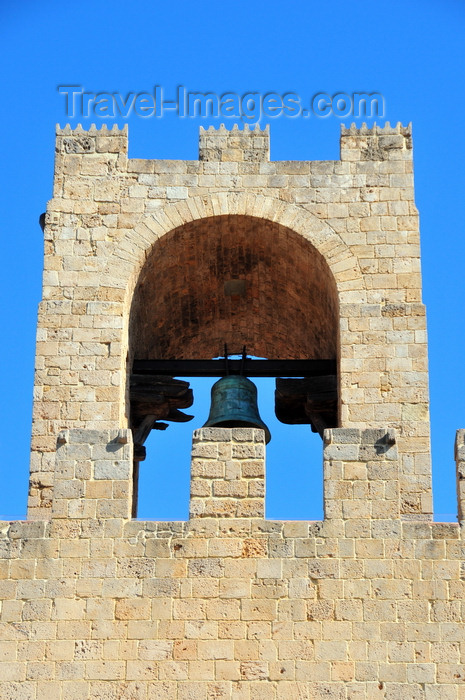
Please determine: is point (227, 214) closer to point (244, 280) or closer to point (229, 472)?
point (244, 280)

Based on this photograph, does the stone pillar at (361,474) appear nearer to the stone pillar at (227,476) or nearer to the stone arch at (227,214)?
the stone pillar at (227,476)

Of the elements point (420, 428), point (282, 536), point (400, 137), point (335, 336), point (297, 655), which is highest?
point (400, 137)

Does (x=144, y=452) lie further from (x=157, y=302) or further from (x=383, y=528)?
(x=383, y=528)

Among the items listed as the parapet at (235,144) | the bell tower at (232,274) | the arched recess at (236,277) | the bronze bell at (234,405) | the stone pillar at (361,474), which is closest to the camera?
the stone pillar at (361,474)

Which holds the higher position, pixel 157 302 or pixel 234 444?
pixel 157 302

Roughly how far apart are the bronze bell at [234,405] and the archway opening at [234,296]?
1090 millimetres

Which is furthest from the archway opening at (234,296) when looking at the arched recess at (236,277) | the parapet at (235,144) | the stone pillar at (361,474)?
the stone pillar at (361,474)

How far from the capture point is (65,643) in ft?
50.3

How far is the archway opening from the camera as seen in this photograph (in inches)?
739

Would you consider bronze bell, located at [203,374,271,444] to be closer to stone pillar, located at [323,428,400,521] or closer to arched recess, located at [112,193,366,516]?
arched recess, located at [112,193,366,516]

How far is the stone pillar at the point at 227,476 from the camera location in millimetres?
15859

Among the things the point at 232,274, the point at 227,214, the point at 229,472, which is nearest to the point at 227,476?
the point at 229,472

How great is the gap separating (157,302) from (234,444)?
13.1 ft

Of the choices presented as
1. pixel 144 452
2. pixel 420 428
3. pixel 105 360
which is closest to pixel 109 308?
pixel 105 360
